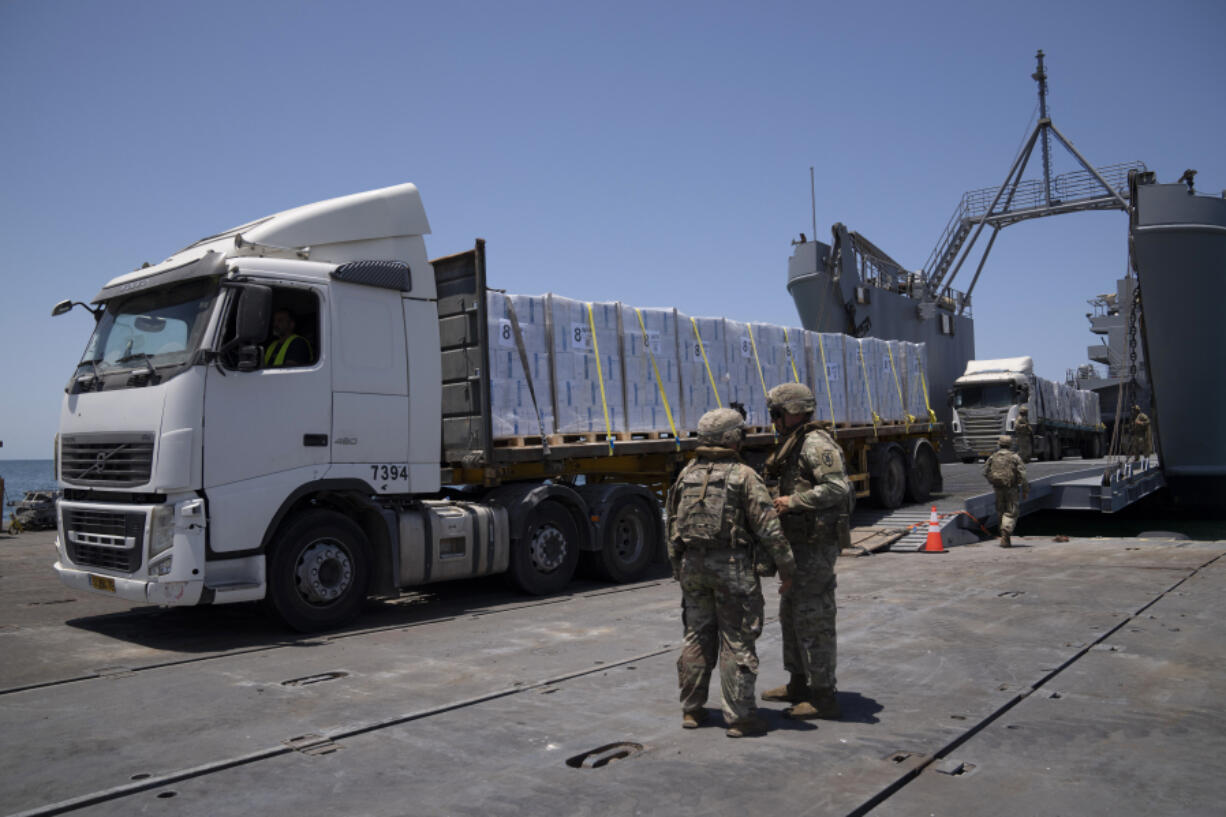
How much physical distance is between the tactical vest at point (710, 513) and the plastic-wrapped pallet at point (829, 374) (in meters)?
9.79

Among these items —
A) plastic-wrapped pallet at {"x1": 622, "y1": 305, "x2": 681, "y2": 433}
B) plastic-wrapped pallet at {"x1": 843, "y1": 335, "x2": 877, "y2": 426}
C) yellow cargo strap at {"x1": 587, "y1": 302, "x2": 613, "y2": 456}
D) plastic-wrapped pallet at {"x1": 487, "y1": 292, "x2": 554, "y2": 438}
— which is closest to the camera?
plastic-wrapped pallet at {"x1": 487, "y1": 292, "x2": 554, "y2": 438}

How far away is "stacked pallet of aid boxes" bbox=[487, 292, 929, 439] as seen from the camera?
9898mm

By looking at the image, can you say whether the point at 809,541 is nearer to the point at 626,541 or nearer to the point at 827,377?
the point at 626,541

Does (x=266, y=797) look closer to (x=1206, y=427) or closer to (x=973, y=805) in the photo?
(x=973, y=805)

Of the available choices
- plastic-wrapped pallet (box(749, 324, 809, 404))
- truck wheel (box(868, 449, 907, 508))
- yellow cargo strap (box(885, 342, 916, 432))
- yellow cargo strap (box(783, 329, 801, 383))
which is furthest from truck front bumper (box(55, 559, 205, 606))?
yellow cargo strap (box(885, 342, 916, 432))

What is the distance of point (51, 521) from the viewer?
18812 millimetres

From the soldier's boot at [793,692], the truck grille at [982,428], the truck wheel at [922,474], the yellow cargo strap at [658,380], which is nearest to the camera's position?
the soldier's boot at [793,692]

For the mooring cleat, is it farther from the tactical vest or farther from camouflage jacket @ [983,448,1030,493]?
camouflage jacket @ [983,448,1030,493]

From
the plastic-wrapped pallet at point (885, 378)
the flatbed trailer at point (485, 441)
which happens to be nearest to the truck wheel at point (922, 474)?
the plastic-wrapped pallet at point (885, 378)

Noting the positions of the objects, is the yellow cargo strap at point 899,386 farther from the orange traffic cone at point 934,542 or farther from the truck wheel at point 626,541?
the truck wheel at point 626,541

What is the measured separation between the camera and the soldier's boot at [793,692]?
207 inches

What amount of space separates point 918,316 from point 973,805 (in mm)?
32217

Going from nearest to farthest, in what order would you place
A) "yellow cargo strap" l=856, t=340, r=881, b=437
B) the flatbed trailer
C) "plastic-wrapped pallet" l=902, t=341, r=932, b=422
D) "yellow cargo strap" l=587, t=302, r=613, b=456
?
the flatbed trailer, "yellow cargo strap" l=587, t=302, r=613, b=456, "yellow cargo strap" l=856, t=340, r=881, b=437, "plastic-wrapped pallet" l=902, t=341, r=932, b=422

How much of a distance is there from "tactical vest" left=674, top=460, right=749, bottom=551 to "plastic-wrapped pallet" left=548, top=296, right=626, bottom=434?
540 cm
